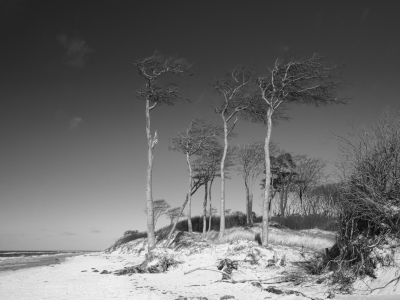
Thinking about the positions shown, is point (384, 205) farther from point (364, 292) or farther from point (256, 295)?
point (256, 295)

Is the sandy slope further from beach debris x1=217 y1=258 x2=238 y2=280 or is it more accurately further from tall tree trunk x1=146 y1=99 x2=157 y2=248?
tall tree trunk x1=146 y1=99 x2=157 y2=248

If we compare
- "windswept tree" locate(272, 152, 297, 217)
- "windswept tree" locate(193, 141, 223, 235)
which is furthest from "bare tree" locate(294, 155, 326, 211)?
"windswept tree" locate(193, 141, 223, 235)

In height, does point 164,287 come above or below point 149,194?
below

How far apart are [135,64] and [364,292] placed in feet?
48.2

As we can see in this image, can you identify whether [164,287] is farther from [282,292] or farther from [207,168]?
[207,168]

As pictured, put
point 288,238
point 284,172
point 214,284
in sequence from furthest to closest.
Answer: point 284,172 < point 288,238 < point 214,284

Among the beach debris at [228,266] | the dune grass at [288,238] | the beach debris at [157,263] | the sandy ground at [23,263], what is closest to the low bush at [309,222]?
the dune grass at [288,238]

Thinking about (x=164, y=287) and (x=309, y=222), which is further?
(x=309, y=222)

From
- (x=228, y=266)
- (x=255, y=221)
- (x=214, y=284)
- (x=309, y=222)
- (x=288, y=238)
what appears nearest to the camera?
(x=214, y=284)

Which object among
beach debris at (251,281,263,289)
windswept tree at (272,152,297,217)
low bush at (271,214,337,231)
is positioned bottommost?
beach debris at (251,281,263,289)

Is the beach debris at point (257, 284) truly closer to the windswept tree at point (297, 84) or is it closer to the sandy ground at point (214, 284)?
the sandy ground at point (214, 284)

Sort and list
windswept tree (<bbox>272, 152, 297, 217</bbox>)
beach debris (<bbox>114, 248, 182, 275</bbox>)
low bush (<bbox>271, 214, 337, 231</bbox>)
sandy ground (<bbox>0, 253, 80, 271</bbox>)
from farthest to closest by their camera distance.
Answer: windswept tree (<bbox>272, 152, 297, 217</bbox>), sandy ground (<bbox>0, 253, 80, 271</bbox>), low bush (<bbox>271, 214, 337, 231</bbox>), beach debris (<bbox>114, 248, 182, 275</bbox>)

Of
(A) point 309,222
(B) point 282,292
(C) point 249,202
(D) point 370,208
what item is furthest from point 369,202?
(C) point 249,202

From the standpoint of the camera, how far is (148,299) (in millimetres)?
6223
